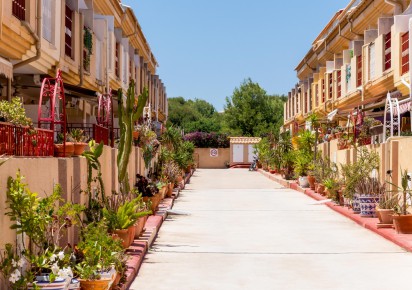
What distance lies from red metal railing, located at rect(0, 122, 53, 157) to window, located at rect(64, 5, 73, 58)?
10726 mm

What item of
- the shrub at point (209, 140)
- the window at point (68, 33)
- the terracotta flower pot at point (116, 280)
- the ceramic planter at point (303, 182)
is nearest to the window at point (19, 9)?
the window at point (68, 33)

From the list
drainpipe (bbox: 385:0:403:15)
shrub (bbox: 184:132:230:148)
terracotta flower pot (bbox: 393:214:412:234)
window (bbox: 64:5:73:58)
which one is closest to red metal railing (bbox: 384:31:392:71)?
drainpipe (bbox: 385:0:403:15)

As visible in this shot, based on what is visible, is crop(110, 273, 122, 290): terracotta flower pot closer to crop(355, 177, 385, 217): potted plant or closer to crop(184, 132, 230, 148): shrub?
crop(355, 177, 385, 217): potted plant

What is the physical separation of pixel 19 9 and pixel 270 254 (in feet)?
24.7

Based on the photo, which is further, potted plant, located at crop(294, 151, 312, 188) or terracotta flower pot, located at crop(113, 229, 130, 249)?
potted plant, located at crop(294, 151, 312, 188)

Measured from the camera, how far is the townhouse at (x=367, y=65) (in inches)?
898

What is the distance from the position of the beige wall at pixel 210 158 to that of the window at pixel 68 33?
4860 cm

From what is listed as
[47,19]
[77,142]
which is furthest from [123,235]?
[47,19]

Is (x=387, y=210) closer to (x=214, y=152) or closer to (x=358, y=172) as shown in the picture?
(x=358, y=172)

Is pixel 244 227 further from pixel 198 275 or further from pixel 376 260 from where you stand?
pixel 198 275

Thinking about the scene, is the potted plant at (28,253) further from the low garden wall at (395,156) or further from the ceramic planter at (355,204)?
the ceramic planter at (355,204)

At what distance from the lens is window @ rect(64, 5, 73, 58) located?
20.5m

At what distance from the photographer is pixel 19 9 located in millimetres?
15188

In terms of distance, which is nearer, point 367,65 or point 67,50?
point 67,50
